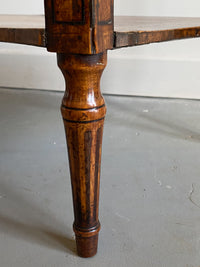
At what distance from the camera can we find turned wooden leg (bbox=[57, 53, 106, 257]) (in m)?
0.55

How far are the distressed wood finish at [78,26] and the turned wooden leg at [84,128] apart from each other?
0.02 m

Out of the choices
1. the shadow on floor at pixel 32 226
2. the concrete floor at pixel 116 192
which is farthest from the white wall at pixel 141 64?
the shadow on floor at pixel 32 226

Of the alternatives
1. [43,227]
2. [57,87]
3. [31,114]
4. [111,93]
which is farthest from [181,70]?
[43,227]

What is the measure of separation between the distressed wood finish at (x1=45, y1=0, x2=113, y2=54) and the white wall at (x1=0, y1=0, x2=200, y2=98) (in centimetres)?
140

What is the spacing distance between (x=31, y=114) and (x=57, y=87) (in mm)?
463

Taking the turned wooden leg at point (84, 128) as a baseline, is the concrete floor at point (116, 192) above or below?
below

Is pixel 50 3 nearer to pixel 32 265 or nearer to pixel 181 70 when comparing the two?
pixel 32 265

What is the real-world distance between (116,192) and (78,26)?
1.81 feet

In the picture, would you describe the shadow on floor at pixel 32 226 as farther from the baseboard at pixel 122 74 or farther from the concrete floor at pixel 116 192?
the baseboard at pixel 122 74

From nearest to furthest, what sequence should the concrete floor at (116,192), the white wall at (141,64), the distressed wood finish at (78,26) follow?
the distressed wood finish at (78,26)
the concrete floor at (116,192)
the white wall at (141,64)

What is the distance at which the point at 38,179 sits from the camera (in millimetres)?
1026

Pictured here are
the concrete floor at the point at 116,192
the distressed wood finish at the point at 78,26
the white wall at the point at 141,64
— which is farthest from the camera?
the white wall at the point at 141,64

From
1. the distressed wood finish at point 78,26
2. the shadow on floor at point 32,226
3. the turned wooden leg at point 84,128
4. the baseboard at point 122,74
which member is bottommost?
the baseboard at point 122,74

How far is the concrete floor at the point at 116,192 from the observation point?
0.73 meters
